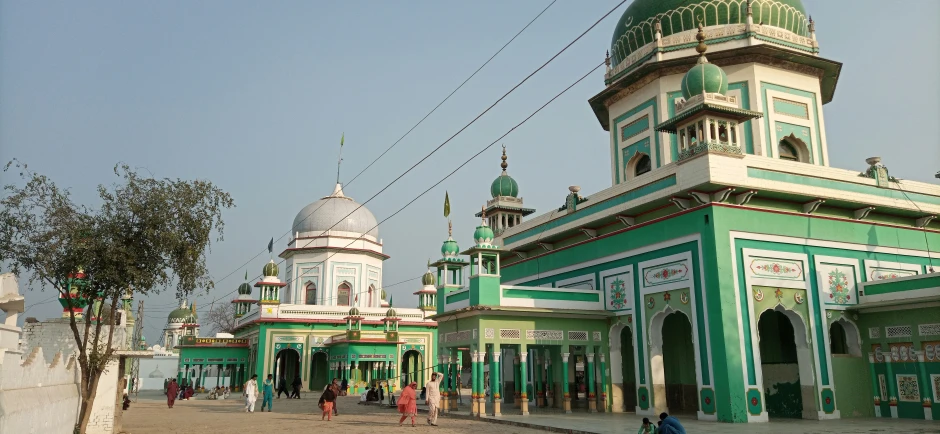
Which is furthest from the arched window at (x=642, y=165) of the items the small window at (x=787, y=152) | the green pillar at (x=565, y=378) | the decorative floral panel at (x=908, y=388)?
the decorative floral panel at (x=908, y=388)

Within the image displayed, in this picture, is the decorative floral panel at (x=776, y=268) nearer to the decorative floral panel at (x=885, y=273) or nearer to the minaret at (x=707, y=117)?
the decorative floral panel at (x=885, y=273)

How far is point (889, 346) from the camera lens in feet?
54.0

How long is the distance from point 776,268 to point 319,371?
2867 cm

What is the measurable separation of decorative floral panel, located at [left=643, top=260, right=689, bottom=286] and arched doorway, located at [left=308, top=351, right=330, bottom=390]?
80.8 ft

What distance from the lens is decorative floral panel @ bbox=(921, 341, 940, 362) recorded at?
1535 centimetres

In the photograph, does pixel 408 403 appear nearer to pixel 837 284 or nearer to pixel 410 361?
pixel 837 284

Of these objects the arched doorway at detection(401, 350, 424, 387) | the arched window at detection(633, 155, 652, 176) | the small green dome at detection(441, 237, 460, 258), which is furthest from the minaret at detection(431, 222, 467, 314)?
the arched doorway at detection(401, 350, 424, 387)

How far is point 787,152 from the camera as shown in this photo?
824 inches

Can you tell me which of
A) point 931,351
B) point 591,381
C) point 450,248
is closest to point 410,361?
point 450,248

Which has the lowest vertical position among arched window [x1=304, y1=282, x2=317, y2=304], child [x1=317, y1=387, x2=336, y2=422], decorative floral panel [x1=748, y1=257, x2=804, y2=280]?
child [x1=317, y1=387, x2=336, y2=422]

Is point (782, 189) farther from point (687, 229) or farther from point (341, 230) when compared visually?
point (341, 230)

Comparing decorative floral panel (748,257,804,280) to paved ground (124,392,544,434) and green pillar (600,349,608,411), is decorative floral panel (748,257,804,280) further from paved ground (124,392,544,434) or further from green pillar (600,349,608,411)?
paved ground (124,392,544,434)

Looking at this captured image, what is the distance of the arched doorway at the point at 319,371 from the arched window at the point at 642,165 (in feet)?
74.4

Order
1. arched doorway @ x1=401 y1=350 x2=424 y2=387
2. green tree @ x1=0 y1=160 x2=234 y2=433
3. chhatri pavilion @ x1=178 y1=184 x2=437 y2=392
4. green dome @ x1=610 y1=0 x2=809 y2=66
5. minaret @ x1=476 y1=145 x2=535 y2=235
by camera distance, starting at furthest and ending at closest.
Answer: arched doorway @ x1=401 y1=350 x2=424 y2=387
chhatri pavilion @ x1=178 y1=184 x2=437 y2=392
minaret @ x1=476 y1=145 x2=535 y2=235
green dome @ x1=610 y1=0 x2=809 y2=66
green tree @ x1=0 y1=160 x2=234 y2=433
